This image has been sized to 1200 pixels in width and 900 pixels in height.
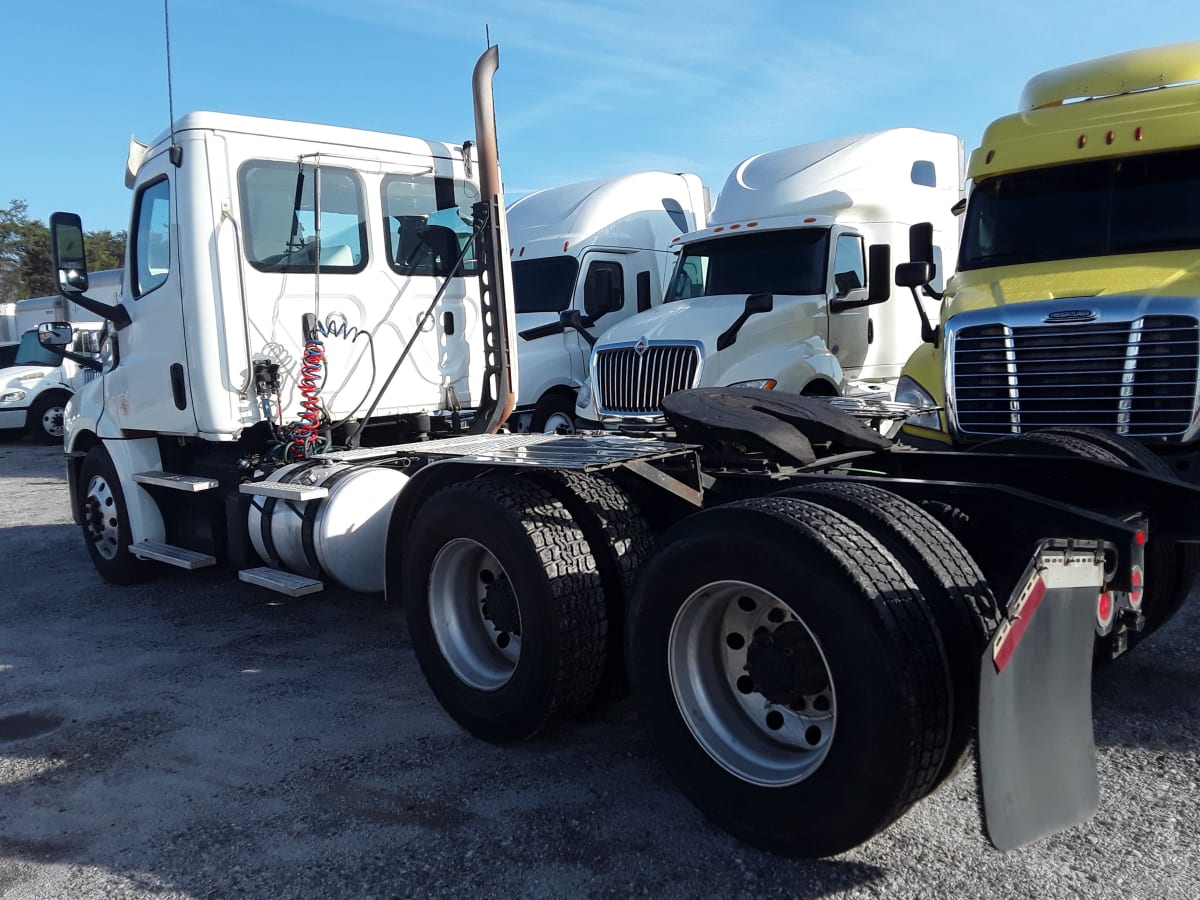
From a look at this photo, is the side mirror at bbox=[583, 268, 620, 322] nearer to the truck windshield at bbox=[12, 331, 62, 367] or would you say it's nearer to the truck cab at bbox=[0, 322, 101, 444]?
the truck windshield at bbox=[12, 331, 62, 367]

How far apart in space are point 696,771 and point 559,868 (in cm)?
52

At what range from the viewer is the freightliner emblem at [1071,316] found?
219 inches

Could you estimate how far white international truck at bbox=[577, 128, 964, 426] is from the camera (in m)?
9.04

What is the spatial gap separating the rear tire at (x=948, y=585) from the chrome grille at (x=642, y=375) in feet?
19.9

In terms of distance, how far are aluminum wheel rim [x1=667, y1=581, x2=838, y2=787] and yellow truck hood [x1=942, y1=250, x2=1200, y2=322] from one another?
12.2 feet

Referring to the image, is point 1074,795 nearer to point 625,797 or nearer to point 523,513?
point 625,797

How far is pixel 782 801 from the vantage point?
9.37ft

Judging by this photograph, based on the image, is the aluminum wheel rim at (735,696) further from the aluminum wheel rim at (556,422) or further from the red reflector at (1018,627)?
the aluminum wheel rim at (556,422)

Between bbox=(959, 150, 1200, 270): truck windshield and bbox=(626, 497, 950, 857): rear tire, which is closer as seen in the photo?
bbox=(626, 497, 950, 857): rear tire

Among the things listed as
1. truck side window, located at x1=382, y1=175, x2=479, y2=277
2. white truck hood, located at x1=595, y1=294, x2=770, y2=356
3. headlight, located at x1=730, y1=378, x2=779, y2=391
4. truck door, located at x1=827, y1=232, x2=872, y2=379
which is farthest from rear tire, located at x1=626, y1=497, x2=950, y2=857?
truck door, located at x1=827, y1=232, x2=872, y2=379

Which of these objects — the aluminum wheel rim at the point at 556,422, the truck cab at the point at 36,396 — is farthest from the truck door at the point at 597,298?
the truck cab at the point at 36,396

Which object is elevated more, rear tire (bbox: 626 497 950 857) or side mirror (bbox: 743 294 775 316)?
side mirror (bbox: 743 294 775 316)

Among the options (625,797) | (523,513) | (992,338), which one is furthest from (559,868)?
(992,338)

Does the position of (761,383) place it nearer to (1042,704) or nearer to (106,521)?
(106,521)
